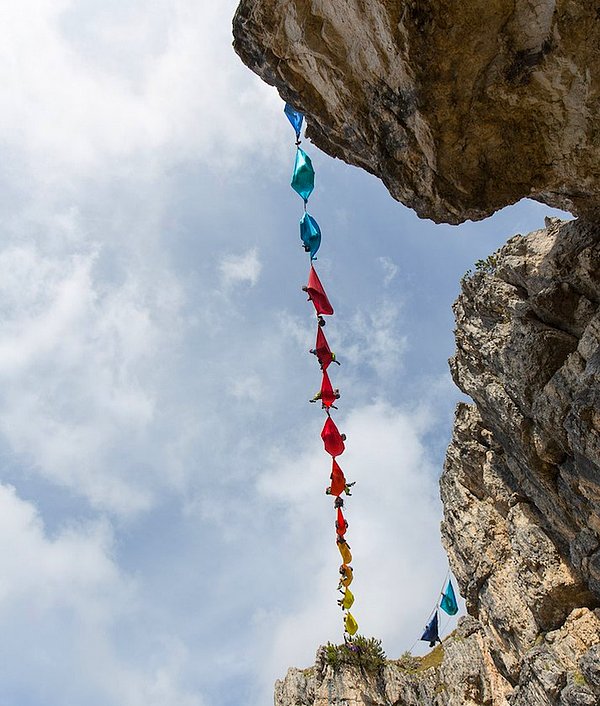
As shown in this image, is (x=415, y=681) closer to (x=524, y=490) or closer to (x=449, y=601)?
(x=449, y=601)

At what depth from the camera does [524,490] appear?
2520 cm

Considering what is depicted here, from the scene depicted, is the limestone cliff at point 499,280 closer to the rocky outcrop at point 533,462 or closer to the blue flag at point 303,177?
the rocky outcrop at point 533,462

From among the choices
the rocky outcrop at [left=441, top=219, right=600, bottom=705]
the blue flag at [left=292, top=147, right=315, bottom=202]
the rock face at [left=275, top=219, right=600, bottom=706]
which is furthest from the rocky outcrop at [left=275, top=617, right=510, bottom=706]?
the blue flag at [left=292, top=147, right=315, bottom=202]

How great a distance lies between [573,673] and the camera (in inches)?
822

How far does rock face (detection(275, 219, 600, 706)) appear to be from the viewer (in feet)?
61.3

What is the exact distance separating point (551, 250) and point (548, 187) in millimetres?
7837

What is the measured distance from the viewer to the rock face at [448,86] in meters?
10.0

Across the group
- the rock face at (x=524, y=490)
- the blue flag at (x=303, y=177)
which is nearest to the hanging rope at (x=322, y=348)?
the blue flag at (x=303, y=177)

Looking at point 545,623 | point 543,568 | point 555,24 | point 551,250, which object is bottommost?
point 545,623

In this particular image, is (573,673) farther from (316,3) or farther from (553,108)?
(316,3)

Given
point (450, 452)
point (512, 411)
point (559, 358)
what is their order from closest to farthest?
point (559, 358), point (512, 411), point (450, 452)

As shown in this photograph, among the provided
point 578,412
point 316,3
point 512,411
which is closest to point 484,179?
point 316,3

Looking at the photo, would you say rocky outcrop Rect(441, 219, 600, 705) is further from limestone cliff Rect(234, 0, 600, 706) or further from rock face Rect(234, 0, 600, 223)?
rock face Rect(234, 0, 600, 223)

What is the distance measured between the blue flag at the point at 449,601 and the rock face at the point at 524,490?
331 centimetres
